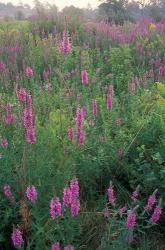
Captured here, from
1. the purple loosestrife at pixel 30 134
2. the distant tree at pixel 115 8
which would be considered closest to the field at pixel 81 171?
the purple loosestrife at pixel 30 134

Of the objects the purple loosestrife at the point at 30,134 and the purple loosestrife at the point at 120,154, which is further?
the purple loosestrife at the point at 120,154

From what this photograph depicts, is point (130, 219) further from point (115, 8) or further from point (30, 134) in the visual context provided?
point (115, 8)

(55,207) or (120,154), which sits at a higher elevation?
(55,207)

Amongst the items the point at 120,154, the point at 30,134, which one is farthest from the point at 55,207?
the point at 120,154

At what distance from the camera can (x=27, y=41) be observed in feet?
29.8

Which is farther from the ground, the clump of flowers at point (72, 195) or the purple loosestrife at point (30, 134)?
the purple loosestrife at point (30, 134)

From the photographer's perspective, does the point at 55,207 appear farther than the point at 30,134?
No

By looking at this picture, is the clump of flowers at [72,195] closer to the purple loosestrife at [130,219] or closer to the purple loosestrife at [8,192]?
the purple loosestrife at [130,219]

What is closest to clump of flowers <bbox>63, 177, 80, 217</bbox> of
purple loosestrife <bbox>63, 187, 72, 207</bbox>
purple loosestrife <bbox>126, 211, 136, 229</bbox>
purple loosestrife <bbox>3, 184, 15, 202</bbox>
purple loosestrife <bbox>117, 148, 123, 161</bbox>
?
purple loosestrife <bbox>63, 187, 72, 207</bbox>

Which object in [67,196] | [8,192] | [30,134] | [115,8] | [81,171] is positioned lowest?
[81,171]

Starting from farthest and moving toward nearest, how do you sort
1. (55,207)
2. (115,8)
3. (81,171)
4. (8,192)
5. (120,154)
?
(115,8), (120,154), (81,171), (8,192), (55,207)

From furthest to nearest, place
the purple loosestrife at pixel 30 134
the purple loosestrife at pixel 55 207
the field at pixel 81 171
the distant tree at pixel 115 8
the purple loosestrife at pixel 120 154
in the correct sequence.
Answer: the distant tree at pixel 115 8
the purple loosestrife at pixel 120 154
the purple loosestrife at pixel 30 134
the field at pixel 81 171
the purple loosestrife at pixel 55 207

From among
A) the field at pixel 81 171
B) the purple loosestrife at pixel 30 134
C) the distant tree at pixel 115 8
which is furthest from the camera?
the distant tree at pixel 115 8

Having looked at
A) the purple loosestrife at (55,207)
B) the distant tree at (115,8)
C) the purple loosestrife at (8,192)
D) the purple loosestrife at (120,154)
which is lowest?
the purple loosestrife at (120,154)
